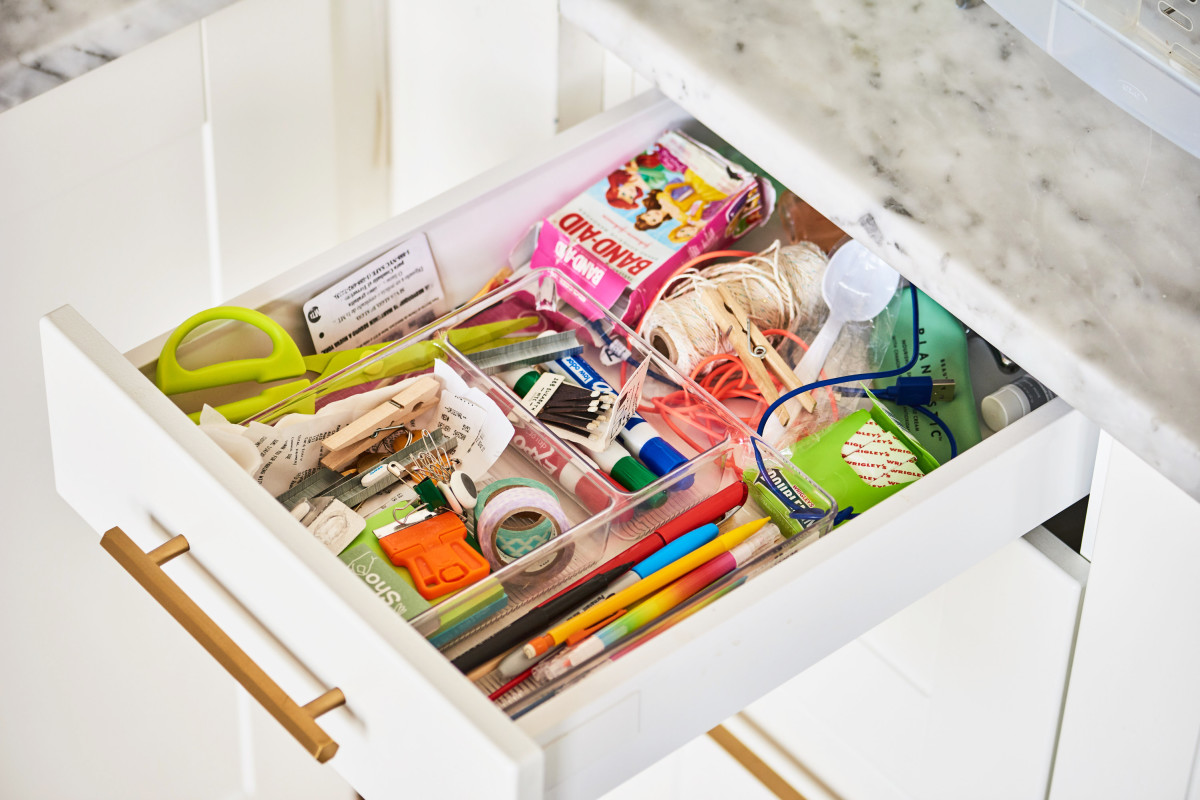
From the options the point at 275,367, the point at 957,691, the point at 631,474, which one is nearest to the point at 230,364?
the point at 275,367

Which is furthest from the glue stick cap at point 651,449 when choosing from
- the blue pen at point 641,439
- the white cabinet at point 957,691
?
the white cabinet at point 957,691

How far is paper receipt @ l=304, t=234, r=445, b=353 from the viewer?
0.79 meters

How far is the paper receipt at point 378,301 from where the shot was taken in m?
0.79

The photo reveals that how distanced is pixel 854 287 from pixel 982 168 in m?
0.19

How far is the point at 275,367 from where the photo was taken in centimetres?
75

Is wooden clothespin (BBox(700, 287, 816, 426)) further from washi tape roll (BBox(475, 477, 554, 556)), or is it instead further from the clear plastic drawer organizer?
washi tape roll (BBox(475, 477, 554, 556))

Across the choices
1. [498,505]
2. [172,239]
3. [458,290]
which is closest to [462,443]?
[498,505]

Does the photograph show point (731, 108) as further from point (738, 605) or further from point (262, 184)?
point (262, 184)

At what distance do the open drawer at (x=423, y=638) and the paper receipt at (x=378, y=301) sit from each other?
11 cm

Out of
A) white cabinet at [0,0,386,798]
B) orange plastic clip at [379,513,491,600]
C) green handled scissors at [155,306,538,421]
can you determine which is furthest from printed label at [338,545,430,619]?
white cabinet at [0,0,386,798]

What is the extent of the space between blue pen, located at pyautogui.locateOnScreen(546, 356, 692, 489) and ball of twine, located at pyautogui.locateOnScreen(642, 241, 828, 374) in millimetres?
64

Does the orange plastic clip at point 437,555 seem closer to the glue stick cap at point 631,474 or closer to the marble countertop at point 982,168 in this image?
the glue stick cap at point 631,474

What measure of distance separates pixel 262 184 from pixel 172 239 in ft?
0.36

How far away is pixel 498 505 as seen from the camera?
67 cm
